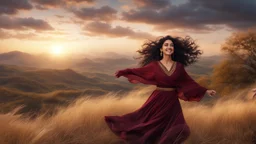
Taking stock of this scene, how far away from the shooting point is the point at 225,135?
6.50 metres

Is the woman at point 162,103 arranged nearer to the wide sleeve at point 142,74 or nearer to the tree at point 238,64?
the wide sleeve at point 142,74

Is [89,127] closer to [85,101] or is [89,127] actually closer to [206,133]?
[85,101]

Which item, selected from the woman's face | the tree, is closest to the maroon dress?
the woman's face

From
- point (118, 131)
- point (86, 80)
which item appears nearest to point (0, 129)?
point (118, 131)

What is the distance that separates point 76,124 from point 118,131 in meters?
0.86

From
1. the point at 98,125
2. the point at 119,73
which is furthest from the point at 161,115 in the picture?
the point at 98,125

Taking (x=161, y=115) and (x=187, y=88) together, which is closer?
(x=161, y=115)

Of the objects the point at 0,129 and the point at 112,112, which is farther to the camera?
the point at 112,112

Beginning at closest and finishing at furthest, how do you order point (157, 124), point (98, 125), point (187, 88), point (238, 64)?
point (157, 124) < point (187, 88) < point (98, 125) < point (238, 64)

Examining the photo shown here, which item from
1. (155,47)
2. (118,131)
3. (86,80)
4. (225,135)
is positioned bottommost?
(86,80)

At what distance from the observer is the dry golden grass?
16.8 feet

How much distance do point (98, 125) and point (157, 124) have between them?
1217mm

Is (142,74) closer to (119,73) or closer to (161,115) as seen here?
(119,73)

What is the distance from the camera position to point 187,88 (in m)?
5.88
